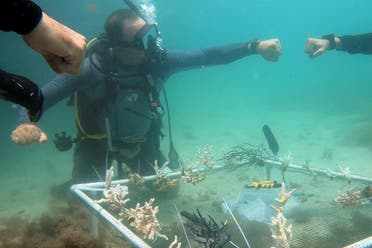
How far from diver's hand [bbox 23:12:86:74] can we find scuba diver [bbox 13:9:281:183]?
4.01m

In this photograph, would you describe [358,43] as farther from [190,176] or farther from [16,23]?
[16,23]

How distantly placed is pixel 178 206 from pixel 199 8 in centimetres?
11311

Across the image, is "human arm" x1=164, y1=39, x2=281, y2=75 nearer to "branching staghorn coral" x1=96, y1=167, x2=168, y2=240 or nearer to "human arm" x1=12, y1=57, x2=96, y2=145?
"human arm" x1=12, y1=57, x2=96, y2=145

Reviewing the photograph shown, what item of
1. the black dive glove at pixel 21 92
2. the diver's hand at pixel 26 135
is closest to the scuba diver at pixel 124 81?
the diver's hand at pixel 26 135

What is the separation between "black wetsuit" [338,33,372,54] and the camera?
5887 mm

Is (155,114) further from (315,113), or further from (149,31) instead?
(315,113)

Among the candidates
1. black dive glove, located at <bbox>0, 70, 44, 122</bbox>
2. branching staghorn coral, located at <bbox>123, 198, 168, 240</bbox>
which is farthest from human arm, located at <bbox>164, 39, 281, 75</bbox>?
black dive glove, located at <bbox>0, 70, 44, 122</bbox>

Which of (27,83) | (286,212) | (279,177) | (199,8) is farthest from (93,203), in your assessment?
(199,8)

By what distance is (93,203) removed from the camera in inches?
165

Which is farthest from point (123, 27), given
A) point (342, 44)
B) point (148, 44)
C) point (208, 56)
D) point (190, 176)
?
point (342, 44)

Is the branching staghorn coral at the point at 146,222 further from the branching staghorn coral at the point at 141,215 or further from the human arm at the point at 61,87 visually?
the human arm at the point at 61,87

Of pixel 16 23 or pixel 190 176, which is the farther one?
pixel 190 176

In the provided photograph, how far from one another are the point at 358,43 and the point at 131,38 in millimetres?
4193

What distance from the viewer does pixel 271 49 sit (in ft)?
19.3
